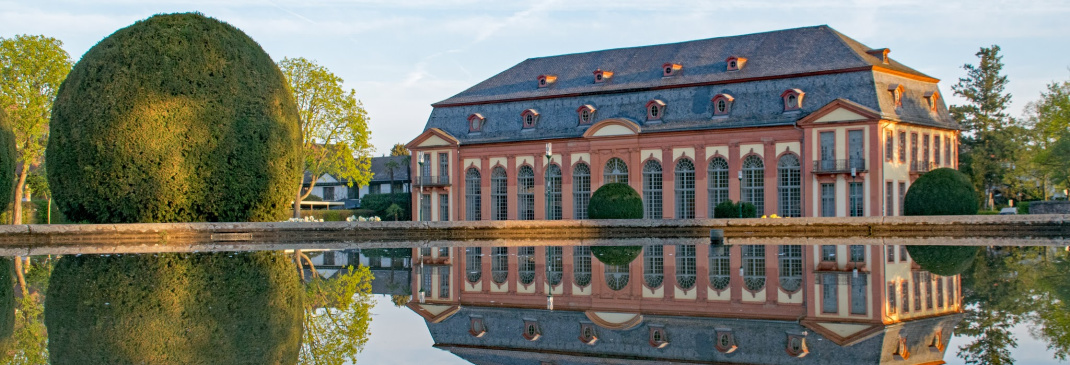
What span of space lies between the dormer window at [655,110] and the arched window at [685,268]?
27878mm

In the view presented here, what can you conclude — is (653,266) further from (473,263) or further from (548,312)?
(548,312)

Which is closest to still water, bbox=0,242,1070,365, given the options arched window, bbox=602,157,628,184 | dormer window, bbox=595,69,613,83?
arched window, bbox=602,157,628,184

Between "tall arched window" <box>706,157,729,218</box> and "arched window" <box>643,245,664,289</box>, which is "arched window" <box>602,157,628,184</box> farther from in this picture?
"arched window" <box>643,245,664,289</box>

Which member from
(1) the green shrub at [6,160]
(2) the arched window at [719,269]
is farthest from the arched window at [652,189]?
(1) the green shrub at [6,160]

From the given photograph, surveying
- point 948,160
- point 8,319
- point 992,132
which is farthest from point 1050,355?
point 992,132

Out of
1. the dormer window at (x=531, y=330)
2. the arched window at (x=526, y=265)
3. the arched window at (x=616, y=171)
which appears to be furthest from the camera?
the arched window at (x=616, y=171)

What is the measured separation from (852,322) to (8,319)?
783 centimetres

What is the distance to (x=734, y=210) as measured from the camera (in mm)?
44406

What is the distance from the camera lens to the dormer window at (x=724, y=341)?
7602mm

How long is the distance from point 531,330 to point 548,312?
1.39m

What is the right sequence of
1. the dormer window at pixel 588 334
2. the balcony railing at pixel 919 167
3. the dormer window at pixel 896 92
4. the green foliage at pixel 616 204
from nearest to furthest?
the dormer window at pixel 588 334
the green foliage at pixel 616 204
the dormer window at pixel 896 92
the balcony railing at pixel 919 167

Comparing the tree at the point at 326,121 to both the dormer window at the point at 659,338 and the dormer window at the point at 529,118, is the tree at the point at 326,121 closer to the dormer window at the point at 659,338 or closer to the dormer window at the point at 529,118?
the dormer window at the point at 529,118

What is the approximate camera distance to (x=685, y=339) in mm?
8109

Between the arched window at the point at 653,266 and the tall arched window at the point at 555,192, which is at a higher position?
the tall arched window at the point at 555,192
